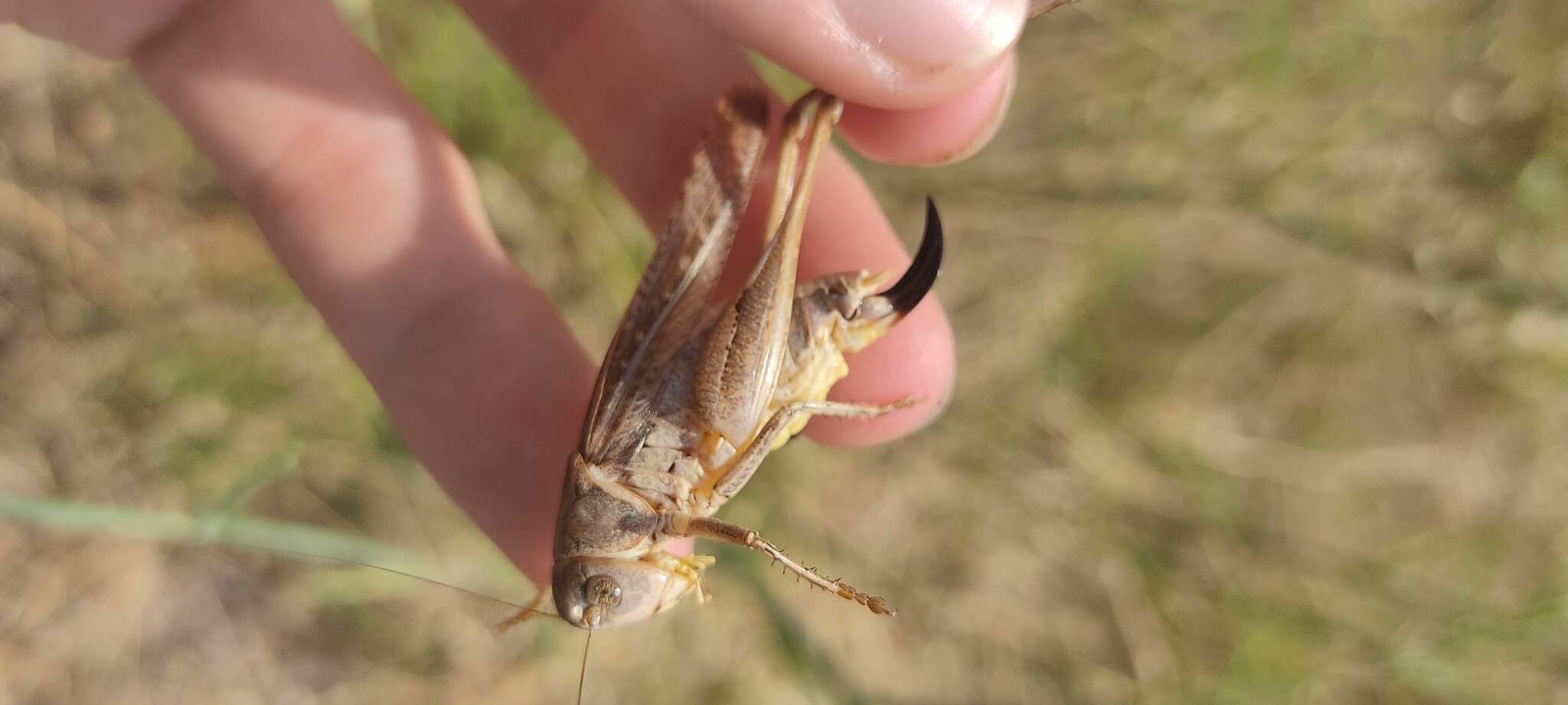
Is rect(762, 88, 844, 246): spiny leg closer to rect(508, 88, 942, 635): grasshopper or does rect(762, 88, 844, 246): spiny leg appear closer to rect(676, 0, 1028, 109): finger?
rect(508, 88, 942, 635): grasshopper

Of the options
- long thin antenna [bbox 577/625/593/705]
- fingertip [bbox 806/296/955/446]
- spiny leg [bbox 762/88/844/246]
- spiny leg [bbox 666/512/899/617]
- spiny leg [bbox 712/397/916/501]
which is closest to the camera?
spiny leg [bbox 666/512/899/617]

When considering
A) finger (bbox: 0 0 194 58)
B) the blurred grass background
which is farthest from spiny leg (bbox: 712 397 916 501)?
finger (bbox: 0 0 194 58)

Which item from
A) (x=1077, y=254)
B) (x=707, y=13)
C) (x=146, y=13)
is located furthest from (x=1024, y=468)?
(x=146, y=13)

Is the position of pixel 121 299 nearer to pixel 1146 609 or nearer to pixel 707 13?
pixel 707 13

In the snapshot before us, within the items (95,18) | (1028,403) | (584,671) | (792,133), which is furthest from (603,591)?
(95,18)

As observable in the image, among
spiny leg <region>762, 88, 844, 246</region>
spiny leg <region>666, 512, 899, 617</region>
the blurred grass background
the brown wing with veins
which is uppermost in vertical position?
spiny leg <region>762, 88, 844, 246</region>

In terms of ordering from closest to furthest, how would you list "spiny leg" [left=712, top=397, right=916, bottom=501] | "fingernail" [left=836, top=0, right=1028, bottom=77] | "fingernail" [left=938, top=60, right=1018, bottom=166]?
"fingernail" [left=836, top=0, right=1028, bottom=77] < "spiny leg" [left=712, top=397, right=916, bottom=501] < "fingernail" [left=938, top=60, right=1018, bottom=166]
